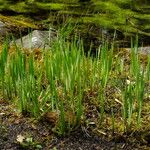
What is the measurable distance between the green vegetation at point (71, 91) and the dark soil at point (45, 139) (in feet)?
0.20

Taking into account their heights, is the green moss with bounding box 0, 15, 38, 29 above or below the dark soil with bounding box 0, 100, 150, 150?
above

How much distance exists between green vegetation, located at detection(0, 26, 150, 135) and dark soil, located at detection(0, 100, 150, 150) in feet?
0.20

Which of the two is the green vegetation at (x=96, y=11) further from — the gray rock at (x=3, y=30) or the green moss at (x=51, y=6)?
the gray rock at (x=3, y=30)

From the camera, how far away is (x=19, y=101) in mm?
3932

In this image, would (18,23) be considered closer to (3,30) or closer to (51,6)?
(3,30)

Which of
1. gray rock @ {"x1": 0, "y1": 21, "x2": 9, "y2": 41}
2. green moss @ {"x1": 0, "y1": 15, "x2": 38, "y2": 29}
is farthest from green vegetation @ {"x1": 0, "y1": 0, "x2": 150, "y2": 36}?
gray rock @ {"x1": 0, "y1": 21, "x2": 9, "y2": 41}

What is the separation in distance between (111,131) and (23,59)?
2.70 ft

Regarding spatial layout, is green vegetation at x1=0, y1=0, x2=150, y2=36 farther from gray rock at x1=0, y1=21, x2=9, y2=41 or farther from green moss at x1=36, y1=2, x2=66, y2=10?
gray rock at x1=0, y1=21, x2=9, y2=41

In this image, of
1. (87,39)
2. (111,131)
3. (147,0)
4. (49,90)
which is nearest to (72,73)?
(49,90)

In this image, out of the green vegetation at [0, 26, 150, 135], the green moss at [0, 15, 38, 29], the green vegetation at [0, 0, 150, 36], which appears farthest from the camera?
the green vegetation at [0, 0, 150, 36]

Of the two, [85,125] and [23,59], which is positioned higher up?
[23,59]

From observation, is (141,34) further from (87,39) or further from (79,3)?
(79,3)

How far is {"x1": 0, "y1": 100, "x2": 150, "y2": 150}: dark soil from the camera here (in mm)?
3609

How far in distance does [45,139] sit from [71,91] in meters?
0.42
